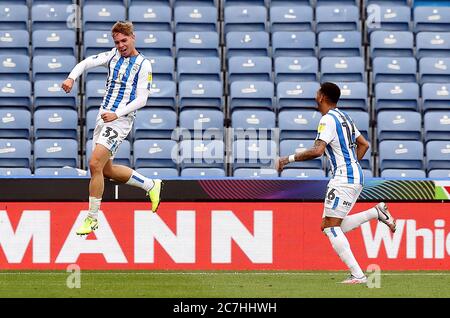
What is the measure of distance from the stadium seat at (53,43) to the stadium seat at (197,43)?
1476mm

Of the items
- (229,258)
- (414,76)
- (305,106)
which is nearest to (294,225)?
(229,258)

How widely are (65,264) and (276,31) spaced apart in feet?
18.6

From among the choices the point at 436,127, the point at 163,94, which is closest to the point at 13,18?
the point at 163,94

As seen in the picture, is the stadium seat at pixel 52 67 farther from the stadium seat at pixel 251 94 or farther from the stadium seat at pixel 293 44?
the stadium seat at pixel 293 44

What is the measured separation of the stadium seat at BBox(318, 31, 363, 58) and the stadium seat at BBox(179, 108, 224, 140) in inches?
94.1

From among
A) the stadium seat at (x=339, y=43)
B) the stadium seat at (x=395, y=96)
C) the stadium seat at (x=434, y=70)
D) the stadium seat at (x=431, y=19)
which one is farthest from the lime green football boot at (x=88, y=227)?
the stadium seat at (x=431, y=19)

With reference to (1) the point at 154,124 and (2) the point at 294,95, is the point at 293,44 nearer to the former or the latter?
(2) the point at 294,95

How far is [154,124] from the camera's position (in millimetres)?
16109

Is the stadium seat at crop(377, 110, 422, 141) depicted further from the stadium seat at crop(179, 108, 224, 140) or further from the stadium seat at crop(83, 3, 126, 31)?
the stadium seat at crop(83, 3, 126, 31)

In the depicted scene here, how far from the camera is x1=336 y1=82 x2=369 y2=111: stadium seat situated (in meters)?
16.8

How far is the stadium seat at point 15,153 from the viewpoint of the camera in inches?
617

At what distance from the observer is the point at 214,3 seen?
18375 millimetres

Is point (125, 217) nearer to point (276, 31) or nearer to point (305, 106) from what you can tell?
point (305, 106)

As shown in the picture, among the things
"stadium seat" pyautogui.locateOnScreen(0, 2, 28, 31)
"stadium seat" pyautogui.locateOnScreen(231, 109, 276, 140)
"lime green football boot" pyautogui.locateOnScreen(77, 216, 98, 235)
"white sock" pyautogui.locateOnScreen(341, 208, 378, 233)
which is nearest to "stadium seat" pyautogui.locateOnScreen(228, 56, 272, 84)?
"stadium seat" pyautogui.locateOnScreen(231, 109, 276, 140)
